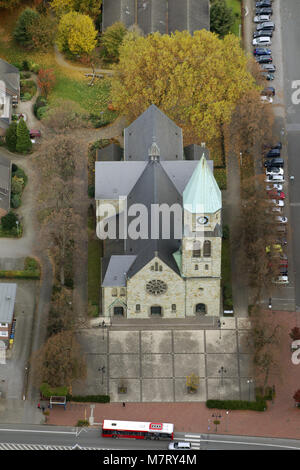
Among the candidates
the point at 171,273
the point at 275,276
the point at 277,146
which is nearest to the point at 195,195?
the point at 171,273

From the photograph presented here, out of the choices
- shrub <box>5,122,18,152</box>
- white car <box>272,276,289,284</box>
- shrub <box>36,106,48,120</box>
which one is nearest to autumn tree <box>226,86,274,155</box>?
white car <box>272,276,289,284</box>

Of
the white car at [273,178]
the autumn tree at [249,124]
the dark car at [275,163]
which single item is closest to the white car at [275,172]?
the white car at [273,178]

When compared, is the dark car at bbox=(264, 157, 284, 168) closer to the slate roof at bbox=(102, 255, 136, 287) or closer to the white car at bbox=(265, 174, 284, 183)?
the white car at bbox=(265, 174, 284, 183)

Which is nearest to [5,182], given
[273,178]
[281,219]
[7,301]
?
[7,301]

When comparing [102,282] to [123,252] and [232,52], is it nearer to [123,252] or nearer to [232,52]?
[123,252]

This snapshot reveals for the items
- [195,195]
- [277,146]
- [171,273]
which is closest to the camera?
[195,195]

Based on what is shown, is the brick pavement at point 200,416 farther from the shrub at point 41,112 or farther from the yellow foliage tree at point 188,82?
the shrub at point 41,112

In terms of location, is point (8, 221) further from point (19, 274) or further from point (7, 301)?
point (7, 301)
